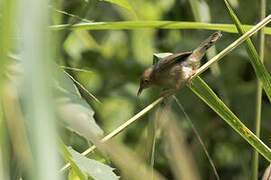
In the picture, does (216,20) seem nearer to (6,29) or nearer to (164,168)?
(164,168)

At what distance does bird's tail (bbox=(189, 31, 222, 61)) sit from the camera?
2.93 meters

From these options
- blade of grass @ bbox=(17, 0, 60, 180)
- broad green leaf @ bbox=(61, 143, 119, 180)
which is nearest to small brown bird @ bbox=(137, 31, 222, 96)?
broad green leaf @ bbox=(61, 143, 119, 180)

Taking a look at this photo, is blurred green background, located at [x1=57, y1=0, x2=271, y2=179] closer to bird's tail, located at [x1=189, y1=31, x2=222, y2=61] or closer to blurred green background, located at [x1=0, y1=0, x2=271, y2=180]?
blurred green background, located at [x1=0, y1=0, x2=271, y2=180]

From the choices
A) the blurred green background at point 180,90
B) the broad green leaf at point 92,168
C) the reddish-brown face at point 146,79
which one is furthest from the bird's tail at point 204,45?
the broad green leaf at point 92,168

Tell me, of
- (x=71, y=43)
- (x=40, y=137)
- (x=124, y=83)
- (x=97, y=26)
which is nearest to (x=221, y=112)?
(x=97, y=26)

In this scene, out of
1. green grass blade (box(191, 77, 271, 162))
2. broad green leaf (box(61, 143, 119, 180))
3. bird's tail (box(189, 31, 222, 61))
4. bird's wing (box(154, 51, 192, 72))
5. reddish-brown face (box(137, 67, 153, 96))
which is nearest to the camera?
broad green leaf (box(61, 143, 119, 180))

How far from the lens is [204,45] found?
307 cm

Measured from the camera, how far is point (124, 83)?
4.45m

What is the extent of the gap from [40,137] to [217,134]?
3840 mm

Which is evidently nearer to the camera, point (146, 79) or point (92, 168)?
point (92, 168)

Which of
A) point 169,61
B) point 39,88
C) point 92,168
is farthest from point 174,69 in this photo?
point 39,88

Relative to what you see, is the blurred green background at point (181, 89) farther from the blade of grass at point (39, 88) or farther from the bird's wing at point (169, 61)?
the blade of grass at point (39, 88)

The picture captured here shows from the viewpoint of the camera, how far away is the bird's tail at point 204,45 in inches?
115

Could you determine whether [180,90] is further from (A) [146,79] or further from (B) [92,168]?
(B) [92,168]
